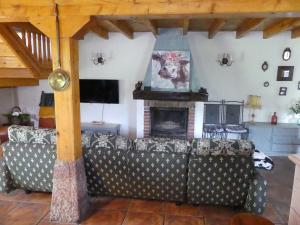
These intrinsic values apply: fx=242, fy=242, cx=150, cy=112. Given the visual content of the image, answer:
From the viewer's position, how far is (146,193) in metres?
2.82

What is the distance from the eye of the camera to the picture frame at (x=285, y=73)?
16.8ft

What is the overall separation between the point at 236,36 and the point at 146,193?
12.8ft

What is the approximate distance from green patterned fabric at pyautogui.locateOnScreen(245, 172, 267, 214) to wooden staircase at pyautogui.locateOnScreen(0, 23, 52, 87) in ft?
11.3

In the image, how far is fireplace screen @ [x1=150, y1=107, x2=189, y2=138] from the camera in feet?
17.4

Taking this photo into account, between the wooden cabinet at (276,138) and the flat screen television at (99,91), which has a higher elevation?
the flat screen television at (99,91)

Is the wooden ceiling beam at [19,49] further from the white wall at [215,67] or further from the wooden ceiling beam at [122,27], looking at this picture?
the white wall at [215,67]

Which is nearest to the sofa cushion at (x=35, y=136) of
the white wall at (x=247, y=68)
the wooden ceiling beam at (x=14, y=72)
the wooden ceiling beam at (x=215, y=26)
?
the wooden ceiling beam at (x=14, y=72)

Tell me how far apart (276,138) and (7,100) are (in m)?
6.13

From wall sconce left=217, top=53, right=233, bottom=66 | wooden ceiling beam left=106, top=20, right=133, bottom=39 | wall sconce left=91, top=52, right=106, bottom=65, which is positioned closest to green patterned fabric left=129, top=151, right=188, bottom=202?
wooden ceiling beam left=106, top=20, right=133, bottom=39

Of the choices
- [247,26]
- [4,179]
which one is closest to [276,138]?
[247,26]

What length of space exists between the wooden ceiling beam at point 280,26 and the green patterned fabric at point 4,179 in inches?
181

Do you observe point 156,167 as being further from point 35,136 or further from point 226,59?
point 226,59

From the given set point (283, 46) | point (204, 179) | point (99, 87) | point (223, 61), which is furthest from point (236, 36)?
point (204, 179)

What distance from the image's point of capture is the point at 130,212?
2.77m
